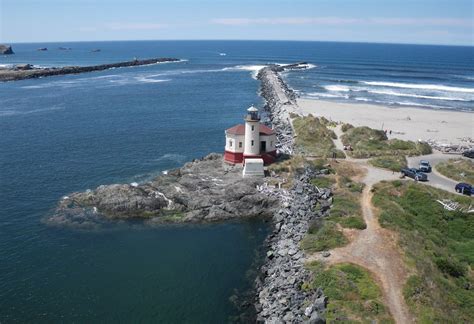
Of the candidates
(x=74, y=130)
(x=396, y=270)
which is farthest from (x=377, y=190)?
(x=74, y=130)

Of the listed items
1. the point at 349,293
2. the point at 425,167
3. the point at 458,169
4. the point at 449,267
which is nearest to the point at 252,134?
the point at 425,167

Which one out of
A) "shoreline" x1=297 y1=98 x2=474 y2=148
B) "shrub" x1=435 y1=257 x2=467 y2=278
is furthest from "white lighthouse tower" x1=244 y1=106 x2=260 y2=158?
"shoreline" x1=297 y1=98 x2=474 y2=148

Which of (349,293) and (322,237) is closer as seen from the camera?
(349,293)

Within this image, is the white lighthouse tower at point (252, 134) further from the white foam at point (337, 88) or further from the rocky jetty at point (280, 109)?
the white foam at point (337, 88)

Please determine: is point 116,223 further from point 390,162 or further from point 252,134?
point 390,162

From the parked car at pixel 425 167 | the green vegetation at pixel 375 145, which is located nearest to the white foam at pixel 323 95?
the green vegetation at pixel 375 145

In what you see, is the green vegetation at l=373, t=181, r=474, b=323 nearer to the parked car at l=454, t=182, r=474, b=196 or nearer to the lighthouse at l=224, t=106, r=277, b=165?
the parked car at l=454, t=182, r=474, b=196
